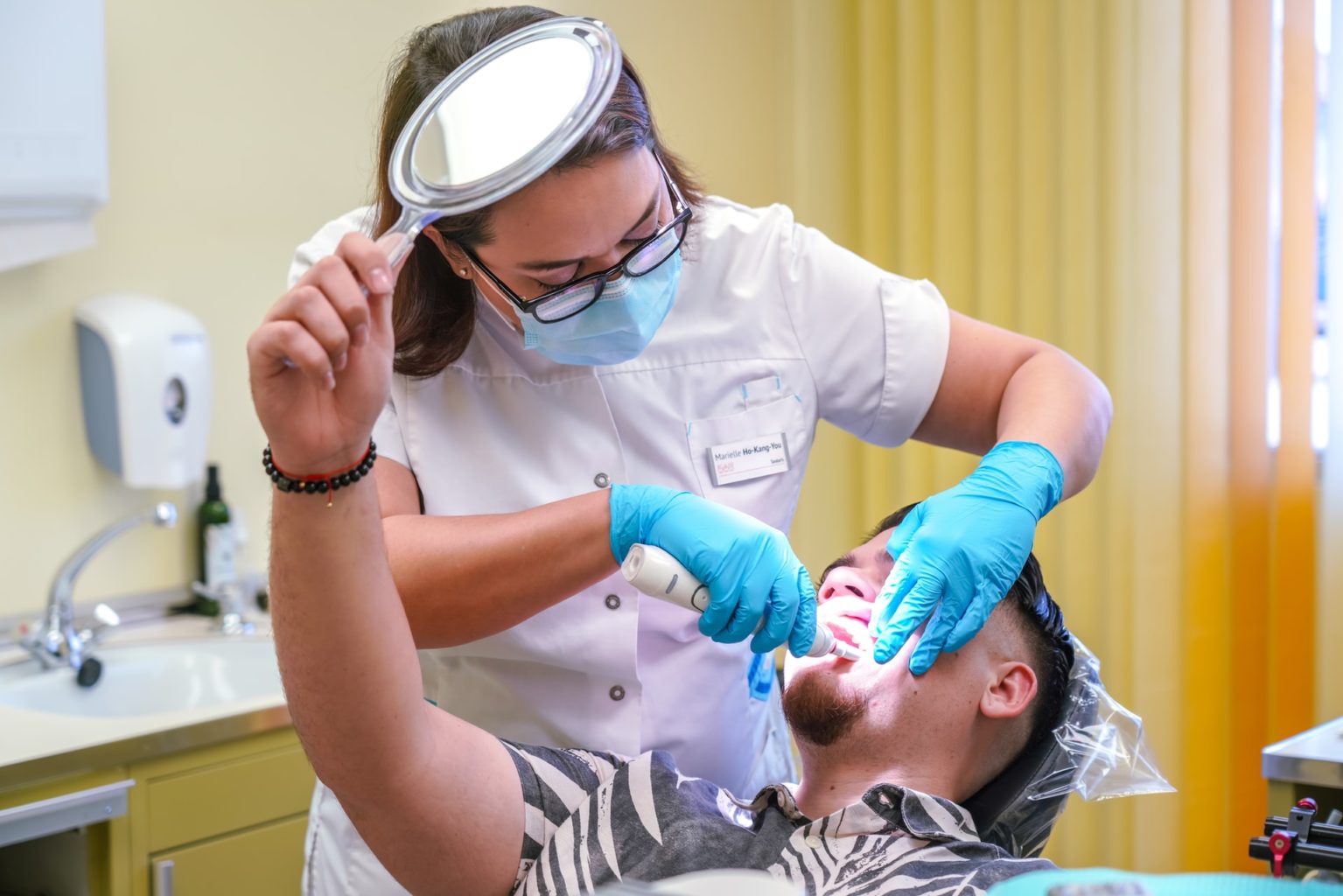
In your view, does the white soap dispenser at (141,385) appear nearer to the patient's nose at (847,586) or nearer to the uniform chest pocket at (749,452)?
the uniform chest pocket at (749,452)

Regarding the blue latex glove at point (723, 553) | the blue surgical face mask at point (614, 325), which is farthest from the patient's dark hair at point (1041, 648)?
the blue surgical face mask at point (614, 325)

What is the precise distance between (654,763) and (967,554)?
0.41 meters

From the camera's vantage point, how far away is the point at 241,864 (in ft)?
6.77

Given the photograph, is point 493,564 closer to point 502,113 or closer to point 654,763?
point 654,763

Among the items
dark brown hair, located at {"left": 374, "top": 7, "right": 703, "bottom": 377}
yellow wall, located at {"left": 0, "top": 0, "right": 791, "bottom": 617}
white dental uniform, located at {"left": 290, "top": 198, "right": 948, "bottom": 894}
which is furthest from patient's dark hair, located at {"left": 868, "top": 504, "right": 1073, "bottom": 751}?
yellow wall, located at {"left": 0, "top": 0, "right": 791, "bottom": 617}

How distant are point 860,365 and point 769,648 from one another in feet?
1.42

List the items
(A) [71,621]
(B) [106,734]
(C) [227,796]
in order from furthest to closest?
(A) [71,621] < (C) [227,796] < (B) [106,734]

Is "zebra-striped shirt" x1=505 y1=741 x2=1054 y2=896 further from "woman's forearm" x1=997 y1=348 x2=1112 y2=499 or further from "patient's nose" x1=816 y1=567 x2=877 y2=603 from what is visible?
"woman's forearm" x1=997 y1=348 x2=1112 y2=499

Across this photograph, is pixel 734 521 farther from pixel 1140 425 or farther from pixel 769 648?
pixel 1140 425

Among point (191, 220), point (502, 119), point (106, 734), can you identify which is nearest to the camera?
point (502, 119)

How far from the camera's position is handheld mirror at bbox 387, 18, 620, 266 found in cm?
105

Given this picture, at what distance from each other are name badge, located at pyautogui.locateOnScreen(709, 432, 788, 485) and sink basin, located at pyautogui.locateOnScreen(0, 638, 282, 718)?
106 centimetres

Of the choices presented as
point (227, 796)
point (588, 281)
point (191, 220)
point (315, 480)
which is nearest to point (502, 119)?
point (588, 281)

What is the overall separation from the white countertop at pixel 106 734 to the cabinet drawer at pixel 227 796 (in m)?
0.06
